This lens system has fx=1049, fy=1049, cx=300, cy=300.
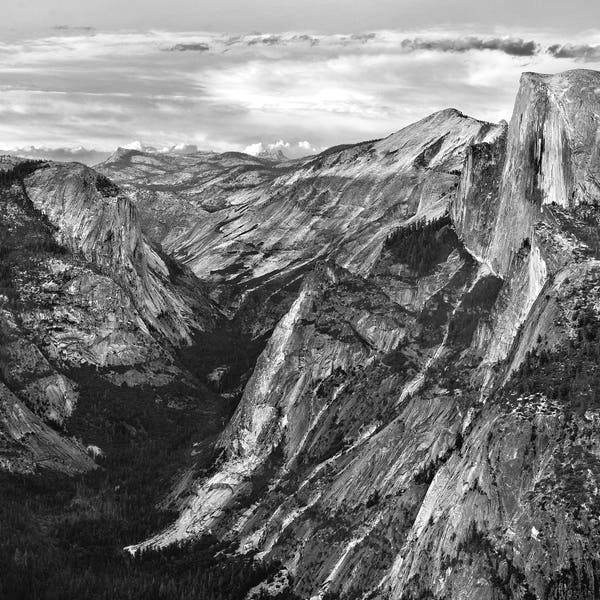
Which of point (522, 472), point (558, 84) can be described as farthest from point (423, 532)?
point (558, 84)

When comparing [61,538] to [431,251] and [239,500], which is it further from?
[431,251]

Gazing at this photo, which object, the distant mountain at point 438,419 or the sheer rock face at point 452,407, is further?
Result: the distant mountain at point 438,419

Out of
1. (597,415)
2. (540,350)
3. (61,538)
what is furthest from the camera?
(61,538)

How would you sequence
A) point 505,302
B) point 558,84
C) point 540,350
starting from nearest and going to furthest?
point 540,350 → point 505,302 → point 558,84

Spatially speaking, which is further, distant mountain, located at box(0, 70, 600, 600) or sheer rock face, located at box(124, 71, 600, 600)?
distant mountain, located at box(0, 70, 600, 600)

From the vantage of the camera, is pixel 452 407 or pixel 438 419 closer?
pixel 452 407

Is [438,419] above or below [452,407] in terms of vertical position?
below

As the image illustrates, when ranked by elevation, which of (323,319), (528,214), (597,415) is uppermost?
(528,214)

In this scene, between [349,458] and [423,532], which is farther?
[349,458]
